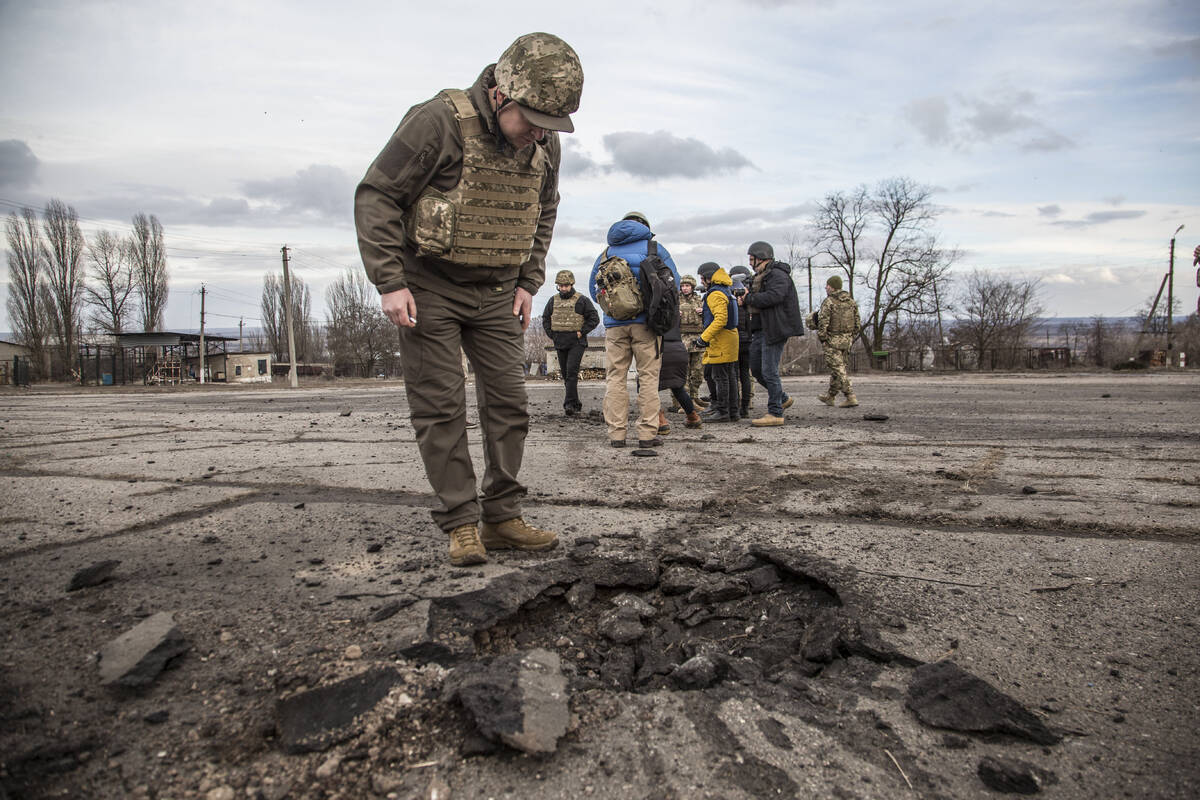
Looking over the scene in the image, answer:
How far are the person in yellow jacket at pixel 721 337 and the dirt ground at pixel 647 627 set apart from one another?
3353mm

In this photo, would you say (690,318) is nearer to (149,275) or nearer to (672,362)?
(672,362)

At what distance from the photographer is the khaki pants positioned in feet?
18.6

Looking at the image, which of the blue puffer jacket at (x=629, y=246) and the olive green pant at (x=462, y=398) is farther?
the blue puffer jacket at (x=629, y=246)

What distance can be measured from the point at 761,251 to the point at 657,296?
8.67ft

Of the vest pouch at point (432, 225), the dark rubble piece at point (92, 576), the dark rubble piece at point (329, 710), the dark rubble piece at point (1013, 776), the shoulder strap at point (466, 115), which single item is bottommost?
the dark rubble piece at point (1013, 776)

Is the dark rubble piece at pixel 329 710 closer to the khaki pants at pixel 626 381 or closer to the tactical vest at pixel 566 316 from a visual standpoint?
the khaki pants at pixel 626 381

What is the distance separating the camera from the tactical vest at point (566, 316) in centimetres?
877

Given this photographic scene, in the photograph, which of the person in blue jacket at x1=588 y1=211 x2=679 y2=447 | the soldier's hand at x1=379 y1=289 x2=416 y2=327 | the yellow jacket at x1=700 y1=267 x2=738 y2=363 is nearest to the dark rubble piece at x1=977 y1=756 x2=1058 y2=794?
the soldier's hand at x1=379 y1=289 x2=416 y2=327

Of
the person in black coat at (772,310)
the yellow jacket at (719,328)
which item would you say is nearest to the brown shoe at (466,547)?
the person in black coat at (772,310)

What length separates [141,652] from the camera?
1.65 m

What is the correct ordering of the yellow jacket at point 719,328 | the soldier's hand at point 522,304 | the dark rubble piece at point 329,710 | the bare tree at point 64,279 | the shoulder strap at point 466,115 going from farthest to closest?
1. the bare tree at point 64,279
2. the yellow jacket at point 719,328
3. the soldier's hand at point 522,304
4. the shoulder strap at point 466,115
5. the dark rubble piece at point 329,710

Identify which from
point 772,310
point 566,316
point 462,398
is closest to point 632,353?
point 772,310

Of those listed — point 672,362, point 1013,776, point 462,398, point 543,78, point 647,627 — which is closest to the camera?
point 1013,776

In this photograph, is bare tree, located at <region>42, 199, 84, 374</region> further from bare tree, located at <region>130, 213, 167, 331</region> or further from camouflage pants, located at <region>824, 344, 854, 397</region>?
camouflage pants, located at <region>824, 344, 854, 397</region>
